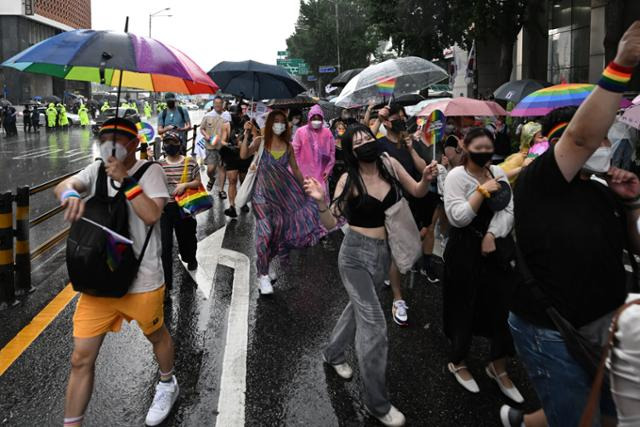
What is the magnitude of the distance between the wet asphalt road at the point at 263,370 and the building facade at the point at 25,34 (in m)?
53.2

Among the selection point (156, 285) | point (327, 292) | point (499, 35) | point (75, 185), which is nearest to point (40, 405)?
point (156, 285)

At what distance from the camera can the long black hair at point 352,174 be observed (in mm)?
3518

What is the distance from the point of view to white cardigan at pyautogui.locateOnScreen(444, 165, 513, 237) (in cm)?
336

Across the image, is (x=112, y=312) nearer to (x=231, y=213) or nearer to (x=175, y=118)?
(x=231, y=213)

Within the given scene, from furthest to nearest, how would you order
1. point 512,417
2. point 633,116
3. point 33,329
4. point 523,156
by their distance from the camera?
1. point 633,116
2. point 523,156
3. point 33,329
4. point 512,417

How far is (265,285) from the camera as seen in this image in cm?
550

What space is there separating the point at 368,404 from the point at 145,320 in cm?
136

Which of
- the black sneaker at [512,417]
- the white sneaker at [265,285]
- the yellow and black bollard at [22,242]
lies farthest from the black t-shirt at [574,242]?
the yellow and black bollard at [22,242]

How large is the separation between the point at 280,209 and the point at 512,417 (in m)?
3.48

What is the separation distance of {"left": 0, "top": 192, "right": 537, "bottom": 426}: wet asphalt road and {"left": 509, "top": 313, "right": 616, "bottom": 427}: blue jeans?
3.54 feet

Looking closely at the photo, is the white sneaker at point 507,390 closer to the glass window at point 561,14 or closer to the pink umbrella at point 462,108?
the pink umbrella at point 462,108

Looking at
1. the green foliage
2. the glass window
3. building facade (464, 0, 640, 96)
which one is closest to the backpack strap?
building facade (464, 0, 640, 96)

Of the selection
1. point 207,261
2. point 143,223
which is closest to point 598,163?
point 143,223

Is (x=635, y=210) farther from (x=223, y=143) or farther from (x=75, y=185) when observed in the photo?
(x=223, y=143)
